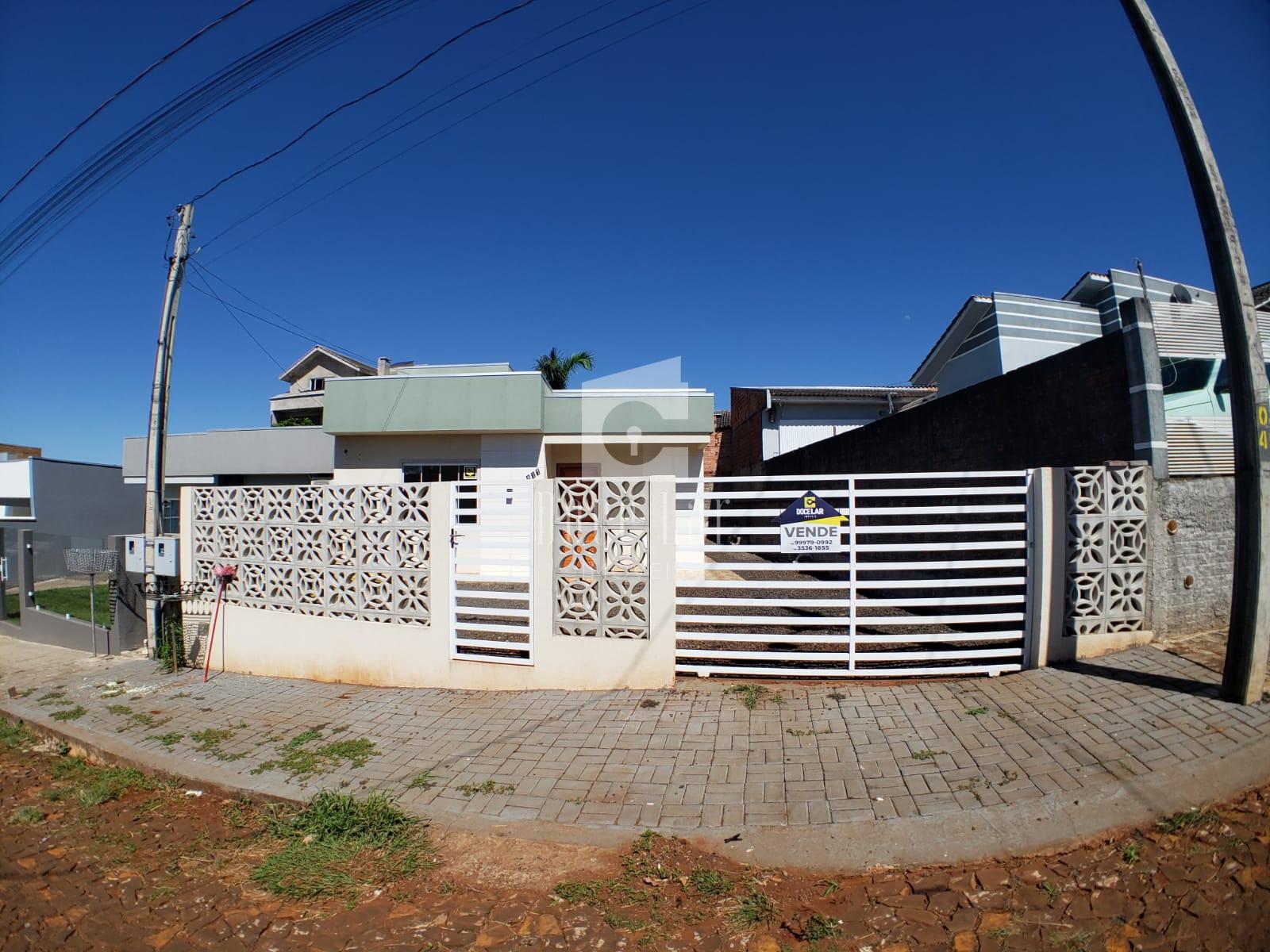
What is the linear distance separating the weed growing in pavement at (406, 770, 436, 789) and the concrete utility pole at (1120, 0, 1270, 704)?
212 inches

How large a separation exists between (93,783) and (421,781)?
2.53m

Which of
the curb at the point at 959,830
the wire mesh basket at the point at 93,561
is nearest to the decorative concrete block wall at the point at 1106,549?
the curb at the point at 959,830

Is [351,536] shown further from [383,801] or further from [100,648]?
Result: [100,648]

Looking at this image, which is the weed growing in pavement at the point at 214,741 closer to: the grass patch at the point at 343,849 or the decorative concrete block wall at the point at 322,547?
the grass patch at the point at 343,849

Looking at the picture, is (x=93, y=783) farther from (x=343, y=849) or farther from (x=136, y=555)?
(x=136, y=555)

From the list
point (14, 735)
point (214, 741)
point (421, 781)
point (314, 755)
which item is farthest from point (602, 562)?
point (14, 735)

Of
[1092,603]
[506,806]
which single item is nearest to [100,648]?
[506,806]

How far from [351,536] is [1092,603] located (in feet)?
21.8

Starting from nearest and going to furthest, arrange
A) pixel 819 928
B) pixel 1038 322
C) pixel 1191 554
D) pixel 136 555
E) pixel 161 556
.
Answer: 1. pixel 819 928
2. pixel 1191 554
3. pixel 161 556
4. pixel 136 555
5. pixel 1038 322

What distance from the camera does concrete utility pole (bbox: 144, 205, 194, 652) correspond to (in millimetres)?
6812

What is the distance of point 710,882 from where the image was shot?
8.82 feet

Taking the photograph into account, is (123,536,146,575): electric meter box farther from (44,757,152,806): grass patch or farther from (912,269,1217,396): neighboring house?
(912,269,1217,396): neighboring house

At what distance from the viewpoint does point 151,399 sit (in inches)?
279

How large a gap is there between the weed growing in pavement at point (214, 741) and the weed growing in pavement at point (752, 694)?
12.0 ft
